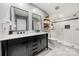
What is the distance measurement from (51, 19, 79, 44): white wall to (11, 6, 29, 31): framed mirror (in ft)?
3.27

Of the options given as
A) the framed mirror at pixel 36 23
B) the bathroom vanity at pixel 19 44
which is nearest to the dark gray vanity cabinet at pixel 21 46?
the bathroom vanity at pixel 19 44

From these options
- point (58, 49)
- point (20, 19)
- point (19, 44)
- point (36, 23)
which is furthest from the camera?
point (36, 23)

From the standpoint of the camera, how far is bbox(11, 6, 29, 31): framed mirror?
7.01 feet

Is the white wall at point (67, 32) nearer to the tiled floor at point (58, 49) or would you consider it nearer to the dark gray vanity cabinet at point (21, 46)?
the tiled floor at point (58, 49)

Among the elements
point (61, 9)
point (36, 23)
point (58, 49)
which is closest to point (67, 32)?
point (58, 49)

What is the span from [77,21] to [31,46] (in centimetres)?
159

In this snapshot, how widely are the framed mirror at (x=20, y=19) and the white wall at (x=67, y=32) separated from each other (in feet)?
3.27

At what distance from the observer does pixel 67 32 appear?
2.32 metres

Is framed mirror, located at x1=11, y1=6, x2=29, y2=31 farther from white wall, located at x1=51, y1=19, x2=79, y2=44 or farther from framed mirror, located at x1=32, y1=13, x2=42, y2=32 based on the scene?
white wall, located at x1=51, y1=19, x2=79, y2=44

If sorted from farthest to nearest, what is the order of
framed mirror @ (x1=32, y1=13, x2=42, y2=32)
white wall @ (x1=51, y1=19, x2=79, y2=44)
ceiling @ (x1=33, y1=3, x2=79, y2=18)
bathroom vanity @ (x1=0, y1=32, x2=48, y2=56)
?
framed mirror @ (x1=32, y1=13, x2=42, y2=32), white wall @ (x1=51, y1=19, x2=79, y2=44), ceiling @ (x1=33, y1=3, x2=79, y2=18), bathroom vanity @ (x1=0, y1=32, x2=48, y2=56)

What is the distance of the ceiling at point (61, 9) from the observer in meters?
2.11

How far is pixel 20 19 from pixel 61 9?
1324 mm

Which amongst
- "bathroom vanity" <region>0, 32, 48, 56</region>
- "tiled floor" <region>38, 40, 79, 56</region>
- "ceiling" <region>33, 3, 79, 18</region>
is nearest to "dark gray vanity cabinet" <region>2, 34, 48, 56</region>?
"bathroom vanity" <region>0, 32, 48, 56</region>

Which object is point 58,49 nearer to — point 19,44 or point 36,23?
point 36,23
